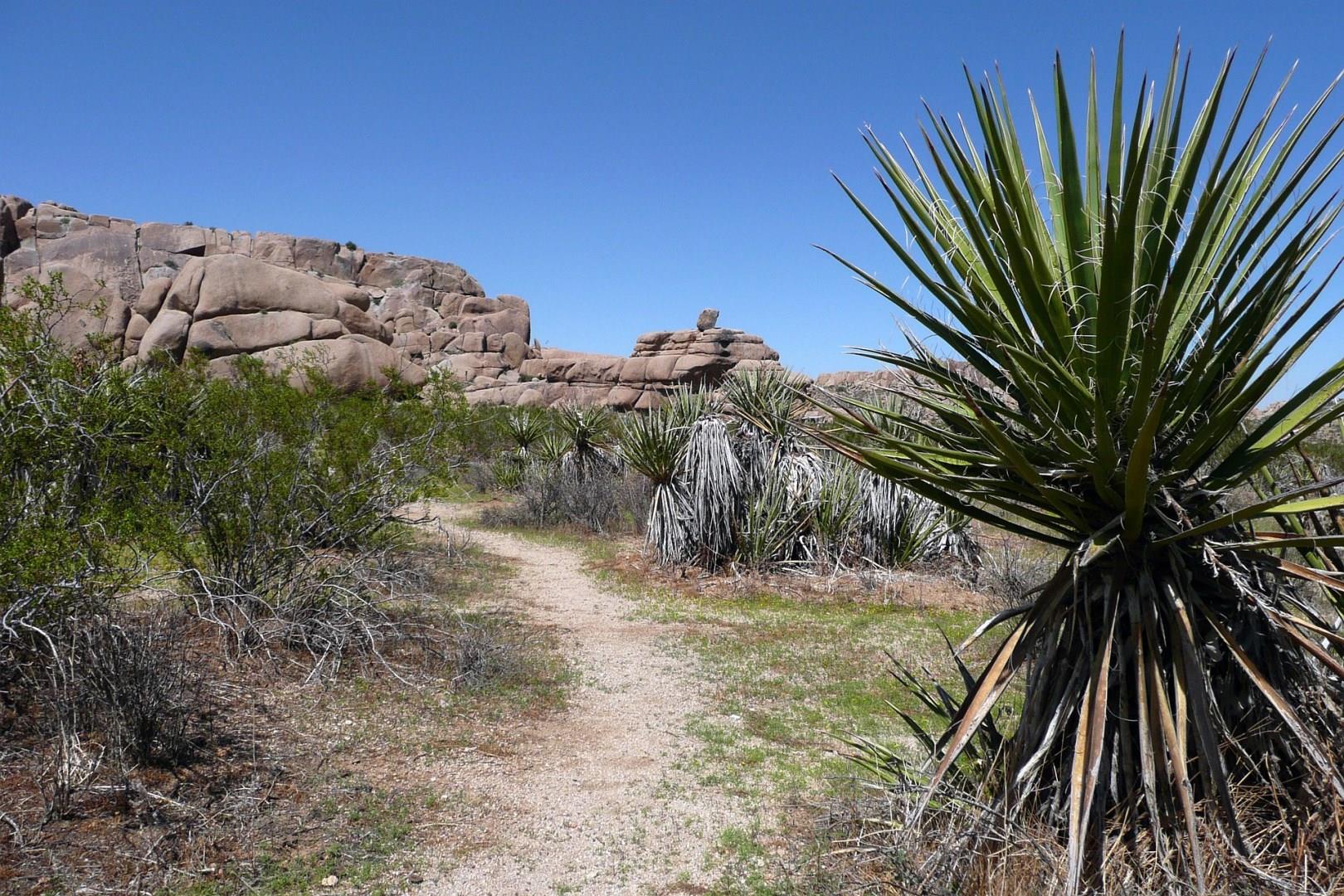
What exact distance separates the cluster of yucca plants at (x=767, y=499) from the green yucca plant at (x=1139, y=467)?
25.9ft

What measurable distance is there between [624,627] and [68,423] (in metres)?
5.34

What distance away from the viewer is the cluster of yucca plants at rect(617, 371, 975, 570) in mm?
10695

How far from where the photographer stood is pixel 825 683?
21.9 ft

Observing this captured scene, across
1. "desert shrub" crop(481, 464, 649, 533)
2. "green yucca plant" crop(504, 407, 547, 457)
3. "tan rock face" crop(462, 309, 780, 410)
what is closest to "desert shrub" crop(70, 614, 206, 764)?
"desert shrub" crop(481, 464, 649, 533)

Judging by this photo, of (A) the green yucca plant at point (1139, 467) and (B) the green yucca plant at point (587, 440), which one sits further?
(B) the green yucca plant at point (587, 440)

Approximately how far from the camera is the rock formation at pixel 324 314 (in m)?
32.1

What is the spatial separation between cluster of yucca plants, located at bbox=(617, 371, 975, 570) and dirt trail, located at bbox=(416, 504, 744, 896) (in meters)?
3.72

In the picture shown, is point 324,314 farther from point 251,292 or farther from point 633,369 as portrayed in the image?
point 633,369

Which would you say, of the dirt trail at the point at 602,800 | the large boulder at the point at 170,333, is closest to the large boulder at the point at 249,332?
the large boulder at the point at 170,333

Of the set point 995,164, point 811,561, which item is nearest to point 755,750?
point 995,164

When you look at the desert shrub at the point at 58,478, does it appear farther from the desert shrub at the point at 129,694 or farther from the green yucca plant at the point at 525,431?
the green yucca plant at the point at 525,431

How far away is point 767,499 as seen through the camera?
1079 centimetres

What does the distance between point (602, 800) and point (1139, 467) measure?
3.34 metres

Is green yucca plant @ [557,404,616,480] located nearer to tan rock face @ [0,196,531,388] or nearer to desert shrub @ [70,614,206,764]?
tan rock face @ [0,196,531,388]
